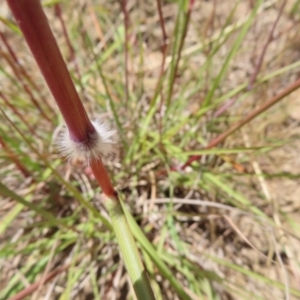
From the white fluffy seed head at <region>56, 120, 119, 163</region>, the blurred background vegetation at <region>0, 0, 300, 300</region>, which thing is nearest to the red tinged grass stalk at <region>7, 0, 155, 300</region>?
the white fluffy seed head at <region>56, 120, 119, 163</region>

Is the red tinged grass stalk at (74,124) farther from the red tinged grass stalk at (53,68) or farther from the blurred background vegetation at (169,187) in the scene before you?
the blurred background vegetation at (169,187)

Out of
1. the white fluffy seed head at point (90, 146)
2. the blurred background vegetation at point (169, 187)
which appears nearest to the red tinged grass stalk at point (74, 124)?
the white fluffy seed head at point (90, 146)

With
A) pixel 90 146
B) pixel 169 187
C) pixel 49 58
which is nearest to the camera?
pixel 49 58

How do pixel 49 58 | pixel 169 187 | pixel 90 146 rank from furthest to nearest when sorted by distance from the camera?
1. pixel 169 187
2. pixel 90 146
3. pixel 49 58

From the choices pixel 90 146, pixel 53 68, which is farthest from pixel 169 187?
pixel 53 68

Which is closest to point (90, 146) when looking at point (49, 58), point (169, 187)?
point (49, 58)

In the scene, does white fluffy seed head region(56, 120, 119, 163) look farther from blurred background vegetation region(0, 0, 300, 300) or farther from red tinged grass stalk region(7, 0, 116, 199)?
blurred background vegetation region(0, 0, 300, 300)

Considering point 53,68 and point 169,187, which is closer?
point 53,68

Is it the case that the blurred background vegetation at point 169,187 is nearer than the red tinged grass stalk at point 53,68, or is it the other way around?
the red tinged grass stalk at point 53,68

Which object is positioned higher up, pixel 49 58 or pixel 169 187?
pixel 49 58

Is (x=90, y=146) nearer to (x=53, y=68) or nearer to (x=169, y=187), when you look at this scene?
(x=53, y=68)
